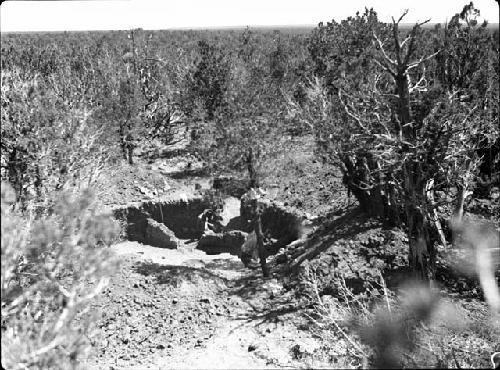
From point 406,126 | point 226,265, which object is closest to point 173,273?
point 226,265

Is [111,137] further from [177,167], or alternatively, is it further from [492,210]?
[492,210]

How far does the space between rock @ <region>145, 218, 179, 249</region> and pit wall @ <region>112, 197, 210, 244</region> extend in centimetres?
25

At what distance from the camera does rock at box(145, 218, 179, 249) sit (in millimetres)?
23328

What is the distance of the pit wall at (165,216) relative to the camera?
79.3 ft

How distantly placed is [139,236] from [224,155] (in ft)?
32.3

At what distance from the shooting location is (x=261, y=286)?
16.3 m

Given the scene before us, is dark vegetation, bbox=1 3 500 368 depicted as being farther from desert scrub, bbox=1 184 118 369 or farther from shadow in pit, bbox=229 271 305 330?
shadow in pit, bbox=229 271 305 330

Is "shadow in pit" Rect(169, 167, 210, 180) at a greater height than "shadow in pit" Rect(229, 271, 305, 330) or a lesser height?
greater

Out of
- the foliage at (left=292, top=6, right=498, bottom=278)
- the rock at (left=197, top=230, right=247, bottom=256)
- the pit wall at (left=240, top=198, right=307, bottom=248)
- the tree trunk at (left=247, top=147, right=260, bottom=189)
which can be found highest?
the foliage at (left=292, top=6, right=498, bottom=278)

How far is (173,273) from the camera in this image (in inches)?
648

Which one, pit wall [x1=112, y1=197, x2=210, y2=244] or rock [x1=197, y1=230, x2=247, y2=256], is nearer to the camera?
rock [x1=197, y1=230, x2=247, y2=256]

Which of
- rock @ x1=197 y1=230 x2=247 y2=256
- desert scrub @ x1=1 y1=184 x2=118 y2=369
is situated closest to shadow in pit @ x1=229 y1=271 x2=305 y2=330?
rock @ x1=197 y1=230 x2=247 y2=256

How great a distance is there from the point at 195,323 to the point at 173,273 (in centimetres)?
280

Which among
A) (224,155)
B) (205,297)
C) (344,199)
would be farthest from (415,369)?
(344,199)
